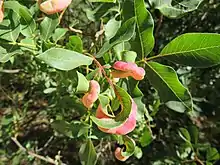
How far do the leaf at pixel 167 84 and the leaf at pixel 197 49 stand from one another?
28 millimetres

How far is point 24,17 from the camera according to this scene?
0.84 m

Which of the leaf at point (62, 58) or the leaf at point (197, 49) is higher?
the leaf at point (62, 58)

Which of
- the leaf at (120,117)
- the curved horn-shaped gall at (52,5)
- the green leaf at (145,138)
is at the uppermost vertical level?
the curved horn-shaped gall at (52,5)

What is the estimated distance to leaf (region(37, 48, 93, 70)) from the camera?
696mm

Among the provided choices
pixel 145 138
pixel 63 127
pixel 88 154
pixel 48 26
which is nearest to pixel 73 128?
pixel 63 127

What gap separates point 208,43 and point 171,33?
47.3 inches

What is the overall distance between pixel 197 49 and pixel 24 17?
0.99 ft

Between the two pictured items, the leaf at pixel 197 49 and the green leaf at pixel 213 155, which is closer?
the leaf at pixel 197 49

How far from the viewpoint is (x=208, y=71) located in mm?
1899

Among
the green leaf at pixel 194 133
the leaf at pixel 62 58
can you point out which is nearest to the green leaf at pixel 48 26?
the leaf at pixel 62 58

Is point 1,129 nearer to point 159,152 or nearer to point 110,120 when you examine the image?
point 159,152

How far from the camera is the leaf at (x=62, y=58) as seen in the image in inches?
27.4

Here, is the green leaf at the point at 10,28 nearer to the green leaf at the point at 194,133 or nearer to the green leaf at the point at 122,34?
the green leaf at the point at 122,34

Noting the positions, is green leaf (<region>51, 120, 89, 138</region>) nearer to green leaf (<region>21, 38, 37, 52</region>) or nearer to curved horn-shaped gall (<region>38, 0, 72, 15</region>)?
green leaf (<region>21, 38, 37, 52</region>)
